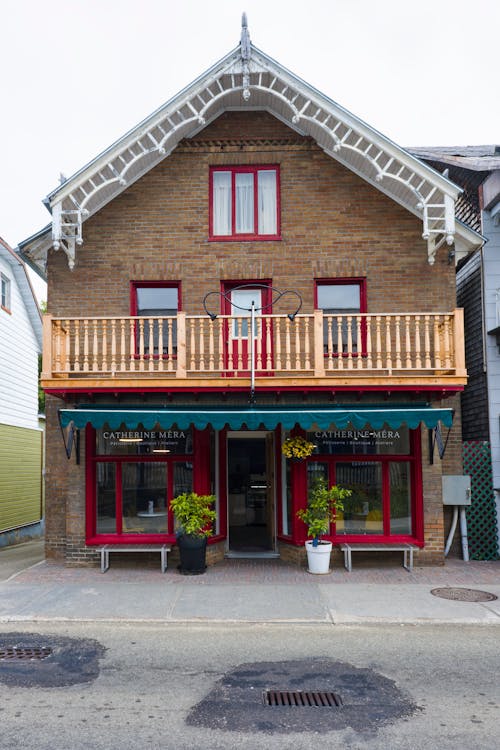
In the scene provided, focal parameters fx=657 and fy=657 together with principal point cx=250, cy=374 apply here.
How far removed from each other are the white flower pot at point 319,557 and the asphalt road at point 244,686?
3.04m

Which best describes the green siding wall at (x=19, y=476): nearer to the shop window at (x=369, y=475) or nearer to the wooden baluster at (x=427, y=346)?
the shop window at (x=369, y=475)

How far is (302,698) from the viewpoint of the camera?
6215 mm

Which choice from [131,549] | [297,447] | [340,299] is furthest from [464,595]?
[340,299]

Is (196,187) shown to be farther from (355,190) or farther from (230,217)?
(355,190)

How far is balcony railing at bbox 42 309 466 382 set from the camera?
11633 mm

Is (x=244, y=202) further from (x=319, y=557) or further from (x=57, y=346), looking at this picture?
(x=319, y=557)

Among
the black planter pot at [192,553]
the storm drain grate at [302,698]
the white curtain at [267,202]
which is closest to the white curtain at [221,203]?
the white curtain at [267,202]

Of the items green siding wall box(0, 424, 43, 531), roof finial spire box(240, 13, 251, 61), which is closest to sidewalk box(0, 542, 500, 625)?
green siding wall box(0, 424, 43, 531)

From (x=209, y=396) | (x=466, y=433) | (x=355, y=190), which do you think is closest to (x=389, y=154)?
(x=355, y=190)

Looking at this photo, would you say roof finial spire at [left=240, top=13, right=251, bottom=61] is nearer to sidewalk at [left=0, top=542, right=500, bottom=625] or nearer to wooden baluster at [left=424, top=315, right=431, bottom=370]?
wooden baluster at [left=424, top=315, right=431, bottom=370]

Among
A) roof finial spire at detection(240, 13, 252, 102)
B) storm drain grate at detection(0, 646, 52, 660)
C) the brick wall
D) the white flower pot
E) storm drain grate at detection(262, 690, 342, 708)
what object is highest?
roof finial spire at detection(240, 13, 252, 102)

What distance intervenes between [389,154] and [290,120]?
2391 millimetres

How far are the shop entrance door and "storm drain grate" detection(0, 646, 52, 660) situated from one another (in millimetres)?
6590

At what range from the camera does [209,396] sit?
41.1 feet
